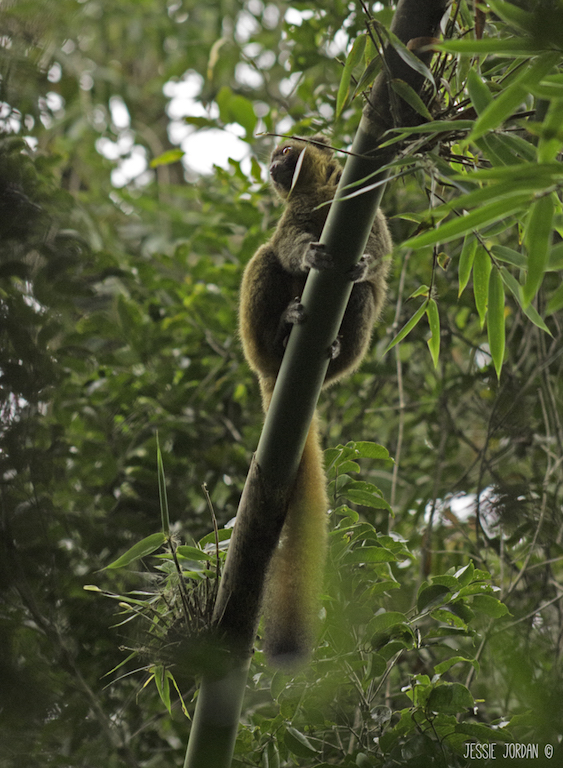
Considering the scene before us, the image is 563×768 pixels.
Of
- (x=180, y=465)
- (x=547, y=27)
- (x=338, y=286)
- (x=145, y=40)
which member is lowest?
(x=180, y=465)

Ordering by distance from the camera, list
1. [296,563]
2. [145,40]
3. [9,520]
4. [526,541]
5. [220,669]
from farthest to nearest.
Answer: [145,40] → [526,541] → [9,520] → [296,563] → [220,669]

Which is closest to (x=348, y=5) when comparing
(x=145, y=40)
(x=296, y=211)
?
(x=296, y=211)

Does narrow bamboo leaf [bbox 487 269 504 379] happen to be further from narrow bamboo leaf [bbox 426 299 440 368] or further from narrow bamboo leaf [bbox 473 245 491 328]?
narrow bamboo leaf [bbox 426 299 440 368]

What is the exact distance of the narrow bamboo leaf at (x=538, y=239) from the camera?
3.56ft

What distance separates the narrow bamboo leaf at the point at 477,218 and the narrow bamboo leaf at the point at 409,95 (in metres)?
0.41

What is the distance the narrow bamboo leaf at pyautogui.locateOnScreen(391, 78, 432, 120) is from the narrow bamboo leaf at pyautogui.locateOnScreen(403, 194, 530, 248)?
41 centimetres

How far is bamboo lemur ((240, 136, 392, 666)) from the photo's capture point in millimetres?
1988

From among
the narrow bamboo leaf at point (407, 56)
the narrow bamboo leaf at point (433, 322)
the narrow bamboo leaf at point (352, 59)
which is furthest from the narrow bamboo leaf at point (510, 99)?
the narrow bamboo leaf at point (352, 59)

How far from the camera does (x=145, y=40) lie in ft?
23.7

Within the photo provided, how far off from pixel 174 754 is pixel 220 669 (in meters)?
1.37

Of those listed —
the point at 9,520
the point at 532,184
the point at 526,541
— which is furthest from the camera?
the point at 526,541

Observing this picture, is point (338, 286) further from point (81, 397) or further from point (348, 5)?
point (348, 5)

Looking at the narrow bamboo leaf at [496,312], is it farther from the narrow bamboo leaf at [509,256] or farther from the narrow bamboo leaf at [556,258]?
the narrow bamboo leaf at [556,258]

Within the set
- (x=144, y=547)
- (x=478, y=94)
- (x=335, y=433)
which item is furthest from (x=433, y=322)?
(x=335, y=433)
